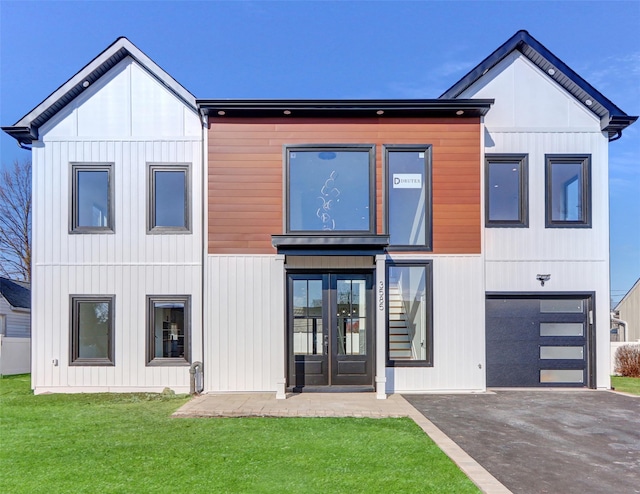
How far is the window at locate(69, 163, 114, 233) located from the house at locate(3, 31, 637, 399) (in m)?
0.04

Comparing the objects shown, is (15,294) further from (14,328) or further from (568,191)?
(568,191)

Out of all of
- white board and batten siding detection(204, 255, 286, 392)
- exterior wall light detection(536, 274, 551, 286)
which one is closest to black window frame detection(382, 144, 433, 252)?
exterior wall light detection(536, 274, 551, 286)

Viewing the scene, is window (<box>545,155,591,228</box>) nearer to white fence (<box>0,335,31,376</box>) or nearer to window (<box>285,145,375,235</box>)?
window (<box>285,145,375,235</box>)

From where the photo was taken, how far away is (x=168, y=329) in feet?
30.7

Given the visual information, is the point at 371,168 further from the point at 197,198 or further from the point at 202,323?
the point at 202,323

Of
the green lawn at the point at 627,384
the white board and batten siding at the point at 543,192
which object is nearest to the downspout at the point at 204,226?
the white board and batten siding at the point at 543,192

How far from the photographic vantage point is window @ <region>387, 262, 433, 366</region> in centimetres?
903

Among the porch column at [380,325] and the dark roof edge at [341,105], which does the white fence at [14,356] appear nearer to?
the dark roof edge at [341,105]

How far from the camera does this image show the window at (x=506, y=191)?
9.52 meters

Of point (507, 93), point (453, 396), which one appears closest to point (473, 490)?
point (453, 396)

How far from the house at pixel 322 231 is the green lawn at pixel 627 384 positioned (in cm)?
77

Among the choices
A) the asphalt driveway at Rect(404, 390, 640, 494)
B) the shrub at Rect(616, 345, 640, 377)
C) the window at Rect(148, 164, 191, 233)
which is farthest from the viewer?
the shrub at Rect(616, 345, 640, 377)

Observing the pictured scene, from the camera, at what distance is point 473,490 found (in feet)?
13.5

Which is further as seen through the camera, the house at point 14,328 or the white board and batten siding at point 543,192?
the house at point 14,328
